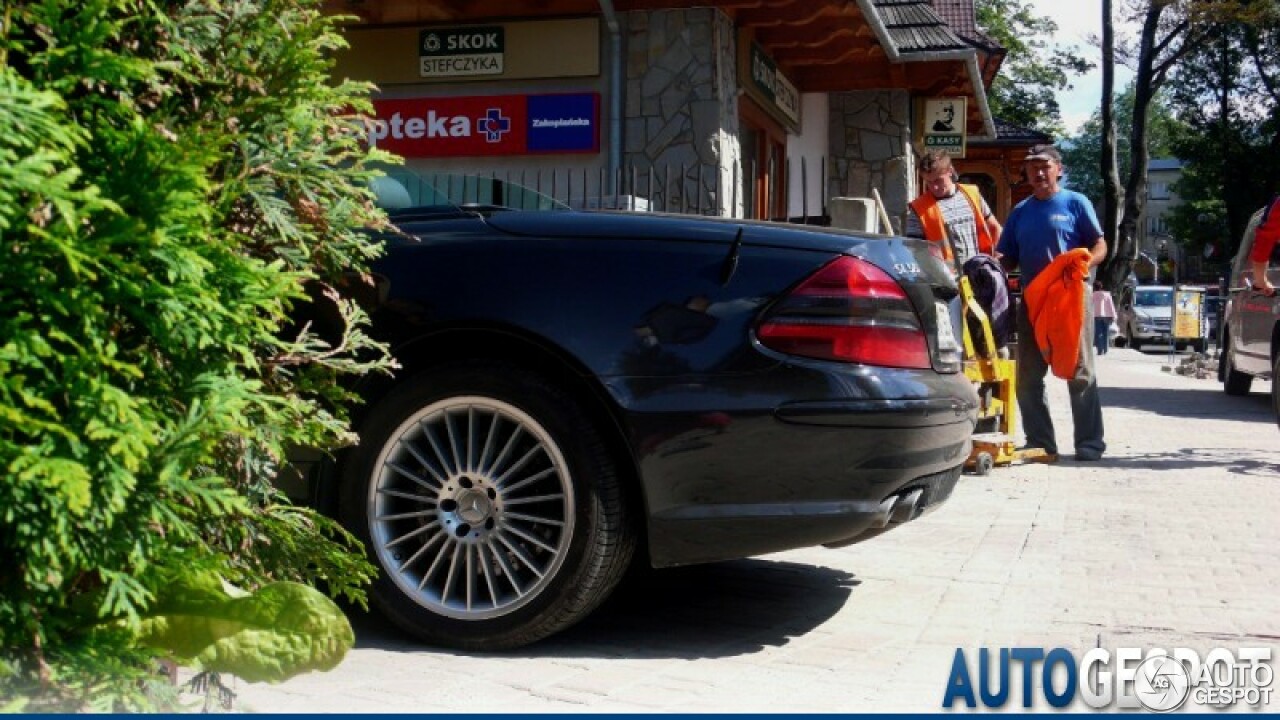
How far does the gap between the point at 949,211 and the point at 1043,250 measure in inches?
24.5

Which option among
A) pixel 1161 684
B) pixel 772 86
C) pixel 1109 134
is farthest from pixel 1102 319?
pixel 1161 684

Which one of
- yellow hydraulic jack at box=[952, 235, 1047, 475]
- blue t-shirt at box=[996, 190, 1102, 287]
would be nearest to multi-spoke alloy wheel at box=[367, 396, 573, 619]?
yellow hydraulic jack at box=[952, 235, 1047, 475]

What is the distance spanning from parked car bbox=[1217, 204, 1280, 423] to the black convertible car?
9638mm

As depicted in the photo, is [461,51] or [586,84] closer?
[586,84]

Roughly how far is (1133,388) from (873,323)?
620 inches

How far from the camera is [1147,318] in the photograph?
4184cm

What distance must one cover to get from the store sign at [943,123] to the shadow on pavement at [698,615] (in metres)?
14.3

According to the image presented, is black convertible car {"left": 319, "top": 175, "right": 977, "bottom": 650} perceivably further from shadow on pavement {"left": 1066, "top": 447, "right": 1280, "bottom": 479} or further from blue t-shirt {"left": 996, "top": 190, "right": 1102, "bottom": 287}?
shadow on pavement {"left": 1066, "top": 447, "right": 1280, "bottom": 479}

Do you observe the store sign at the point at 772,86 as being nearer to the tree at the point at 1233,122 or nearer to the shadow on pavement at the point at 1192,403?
the shadow on pavement at the point at 1192,403

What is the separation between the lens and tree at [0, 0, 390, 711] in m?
2.70

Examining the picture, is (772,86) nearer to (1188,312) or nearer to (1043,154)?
(1043,154)

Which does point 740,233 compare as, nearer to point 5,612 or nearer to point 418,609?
point 418,609

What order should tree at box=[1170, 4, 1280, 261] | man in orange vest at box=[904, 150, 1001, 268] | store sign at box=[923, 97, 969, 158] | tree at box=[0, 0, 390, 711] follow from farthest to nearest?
tree at box=[1170, 4, 1280, 261]
store sign at box=[923, 97, 969, 158]
man in orange vest at box=[904, 150, 1001, 268]
tree at box=[0, 0, 390, 711]

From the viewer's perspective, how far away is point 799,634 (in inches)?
188
